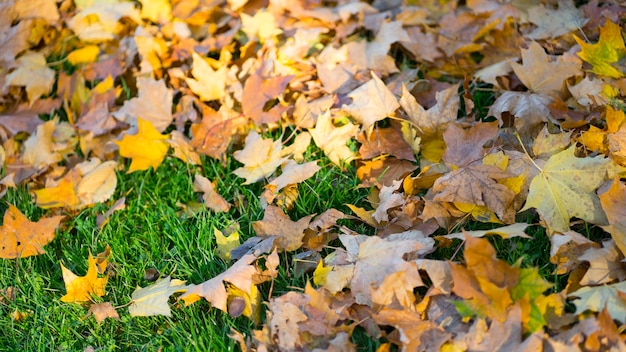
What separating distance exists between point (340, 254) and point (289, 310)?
25 centimetres

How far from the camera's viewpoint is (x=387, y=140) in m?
2.28

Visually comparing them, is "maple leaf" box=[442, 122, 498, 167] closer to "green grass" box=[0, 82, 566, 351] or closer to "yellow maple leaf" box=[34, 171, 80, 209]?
"green grass" box=[0, 82, 566, 351]

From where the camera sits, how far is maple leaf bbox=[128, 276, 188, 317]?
185 centimetres

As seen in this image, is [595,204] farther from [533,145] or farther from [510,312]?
[510,312]

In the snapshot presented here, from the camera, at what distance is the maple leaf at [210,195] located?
7.19 feet

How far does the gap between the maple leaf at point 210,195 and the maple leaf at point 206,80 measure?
0.42m

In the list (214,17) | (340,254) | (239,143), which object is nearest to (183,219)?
(239,143)

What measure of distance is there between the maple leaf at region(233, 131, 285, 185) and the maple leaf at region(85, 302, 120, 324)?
63 cm

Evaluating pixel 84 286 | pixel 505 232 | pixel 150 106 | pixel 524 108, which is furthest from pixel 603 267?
pixel 150 106

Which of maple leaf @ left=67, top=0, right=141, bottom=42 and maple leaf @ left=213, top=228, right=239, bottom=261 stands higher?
maple leaf @ left=67, top=0, right=141, bottom=42

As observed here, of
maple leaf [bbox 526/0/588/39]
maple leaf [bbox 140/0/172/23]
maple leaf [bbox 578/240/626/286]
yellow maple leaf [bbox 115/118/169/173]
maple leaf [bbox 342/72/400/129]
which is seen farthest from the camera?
maple leaf [bbox 140/0/172/23]

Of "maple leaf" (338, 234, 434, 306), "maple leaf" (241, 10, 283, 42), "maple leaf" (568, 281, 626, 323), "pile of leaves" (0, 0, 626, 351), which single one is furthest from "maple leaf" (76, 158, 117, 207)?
"maple leaf" (568, 281, 626, 323)

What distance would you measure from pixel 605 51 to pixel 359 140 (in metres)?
0.93

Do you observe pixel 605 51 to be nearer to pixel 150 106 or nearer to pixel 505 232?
pixel 505 232
